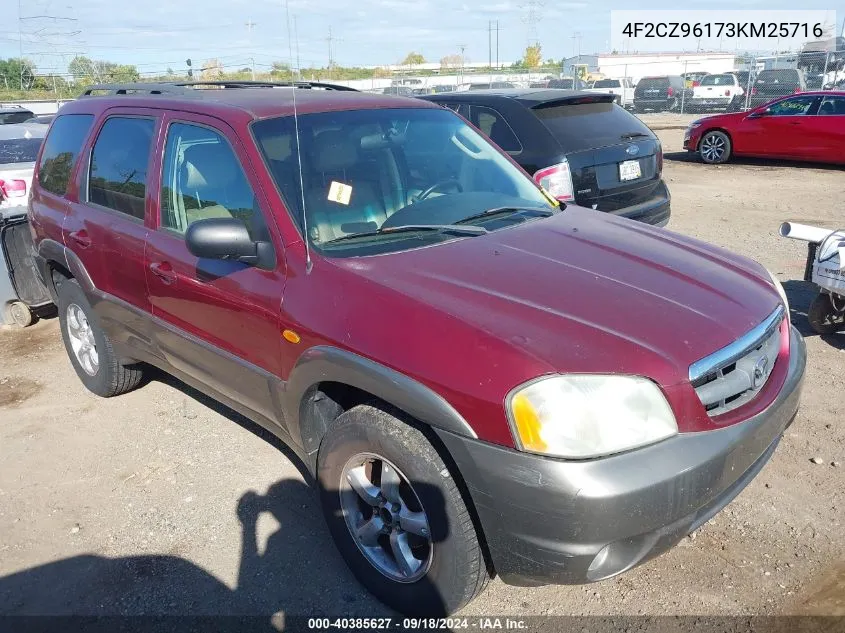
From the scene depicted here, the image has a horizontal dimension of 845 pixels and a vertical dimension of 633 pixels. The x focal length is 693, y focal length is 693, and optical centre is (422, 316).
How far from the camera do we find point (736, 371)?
2.44m

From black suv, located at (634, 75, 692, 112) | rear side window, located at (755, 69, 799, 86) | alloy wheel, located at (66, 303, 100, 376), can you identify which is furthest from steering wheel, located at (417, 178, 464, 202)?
black suv, located at (634, 75, 692, 112)

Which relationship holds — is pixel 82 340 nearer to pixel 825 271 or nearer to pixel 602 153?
pixel 602 153

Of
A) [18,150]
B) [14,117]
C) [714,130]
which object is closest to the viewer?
[18,150]

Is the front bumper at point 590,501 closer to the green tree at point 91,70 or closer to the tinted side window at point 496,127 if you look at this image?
the tinted side window at point 496,127

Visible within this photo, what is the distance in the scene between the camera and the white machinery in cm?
453

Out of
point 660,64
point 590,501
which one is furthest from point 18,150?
point 660,64

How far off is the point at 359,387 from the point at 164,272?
148 centimetres

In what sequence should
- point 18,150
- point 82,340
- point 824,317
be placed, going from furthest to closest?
point 18,150 < point 824,317 < point 82,340

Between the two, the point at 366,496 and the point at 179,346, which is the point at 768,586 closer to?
the point at 366,496

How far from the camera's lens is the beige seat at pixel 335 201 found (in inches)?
115

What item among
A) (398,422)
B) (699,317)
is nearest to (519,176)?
(699,317)

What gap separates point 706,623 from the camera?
2.59 meters

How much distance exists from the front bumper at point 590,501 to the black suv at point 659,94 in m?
27.7

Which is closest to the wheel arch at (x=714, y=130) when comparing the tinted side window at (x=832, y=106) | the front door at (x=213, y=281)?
the tinted side window at (x=832, y=106)
